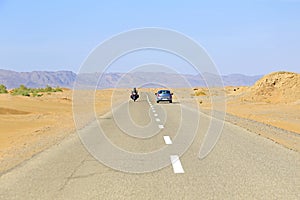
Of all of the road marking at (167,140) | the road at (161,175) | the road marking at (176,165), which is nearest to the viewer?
the road at (161,175)

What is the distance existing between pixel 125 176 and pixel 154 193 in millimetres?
1531

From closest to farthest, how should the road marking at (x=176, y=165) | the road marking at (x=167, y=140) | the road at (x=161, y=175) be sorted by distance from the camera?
1. the road at (x=161, y=175)
2. the road marking at (x=176, y=165)
3. the road marking at (x=167, y=140)

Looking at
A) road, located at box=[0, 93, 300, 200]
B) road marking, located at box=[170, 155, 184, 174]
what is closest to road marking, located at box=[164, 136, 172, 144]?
road, located at box=[0, 93, 300, 200]

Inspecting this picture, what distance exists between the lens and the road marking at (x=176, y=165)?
8.81 m

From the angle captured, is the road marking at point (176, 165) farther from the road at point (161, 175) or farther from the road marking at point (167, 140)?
the road marking at point (167, 140)

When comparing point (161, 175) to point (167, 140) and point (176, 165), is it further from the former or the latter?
point (167, 140)

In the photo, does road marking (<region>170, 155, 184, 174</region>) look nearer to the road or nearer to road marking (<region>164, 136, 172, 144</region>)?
the road

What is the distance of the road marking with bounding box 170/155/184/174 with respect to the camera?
8.81m

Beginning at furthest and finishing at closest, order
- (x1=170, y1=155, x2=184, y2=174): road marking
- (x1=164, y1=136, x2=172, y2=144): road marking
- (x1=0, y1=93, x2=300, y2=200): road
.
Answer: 1. (x1=164, y1=136, x2=172, y2=144): road marking
2. (x1=170, y1=155, x2=184, y2=174): road marking
3. (x1=0, y1=93, x2=300, y2=200): road

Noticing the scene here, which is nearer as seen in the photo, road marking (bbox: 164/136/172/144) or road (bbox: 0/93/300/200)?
road (bbox: 0/93/300/200)

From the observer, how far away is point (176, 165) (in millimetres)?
9492

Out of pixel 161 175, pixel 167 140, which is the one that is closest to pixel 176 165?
pixel 161 175

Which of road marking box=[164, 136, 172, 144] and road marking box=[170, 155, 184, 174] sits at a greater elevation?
road marking box=[170, 155, 184, 174]

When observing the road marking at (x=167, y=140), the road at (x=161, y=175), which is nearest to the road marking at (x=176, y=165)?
the road at (x=161, y=175)
